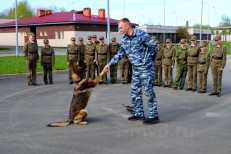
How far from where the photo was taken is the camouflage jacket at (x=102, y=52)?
12.6 meters

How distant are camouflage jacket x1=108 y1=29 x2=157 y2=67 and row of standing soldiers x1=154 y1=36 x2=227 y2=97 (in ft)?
14.1

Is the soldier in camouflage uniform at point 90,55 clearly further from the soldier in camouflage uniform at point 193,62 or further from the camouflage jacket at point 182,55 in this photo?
the soldier in camouflage uniform at point 193,62

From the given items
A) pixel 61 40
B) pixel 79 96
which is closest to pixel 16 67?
pixel 79 96

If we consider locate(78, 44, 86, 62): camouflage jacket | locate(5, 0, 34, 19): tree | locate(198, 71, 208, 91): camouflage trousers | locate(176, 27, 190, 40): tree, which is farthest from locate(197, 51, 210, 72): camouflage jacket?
locate(5, 0, 34, 19): tree

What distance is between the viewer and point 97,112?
25.0 ft

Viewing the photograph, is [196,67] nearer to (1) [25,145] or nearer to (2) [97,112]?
(2) [97,112]

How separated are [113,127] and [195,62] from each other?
17.9ft

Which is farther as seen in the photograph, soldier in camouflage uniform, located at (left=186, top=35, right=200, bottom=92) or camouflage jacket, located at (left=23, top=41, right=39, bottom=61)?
camouflage jacket, located at (left=23, top=41, right=39, bottom=61)

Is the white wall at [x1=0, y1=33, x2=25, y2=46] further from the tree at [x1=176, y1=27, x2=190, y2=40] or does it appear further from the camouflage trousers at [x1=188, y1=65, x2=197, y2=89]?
the camouflage trousers at [x1=188, y1=65, x2=197, y2=89]

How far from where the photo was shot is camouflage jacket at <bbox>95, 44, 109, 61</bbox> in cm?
1261

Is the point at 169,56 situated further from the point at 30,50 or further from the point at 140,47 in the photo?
the point at 140,47

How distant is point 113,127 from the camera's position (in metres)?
6.29

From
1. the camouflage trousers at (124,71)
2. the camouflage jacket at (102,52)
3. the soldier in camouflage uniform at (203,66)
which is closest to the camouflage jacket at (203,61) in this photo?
the soldier in camouflage uniform at (203,66)

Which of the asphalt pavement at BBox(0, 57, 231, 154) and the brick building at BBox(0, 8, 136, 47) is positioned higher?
the brick building at BBox(0, 8, 136, 47)
